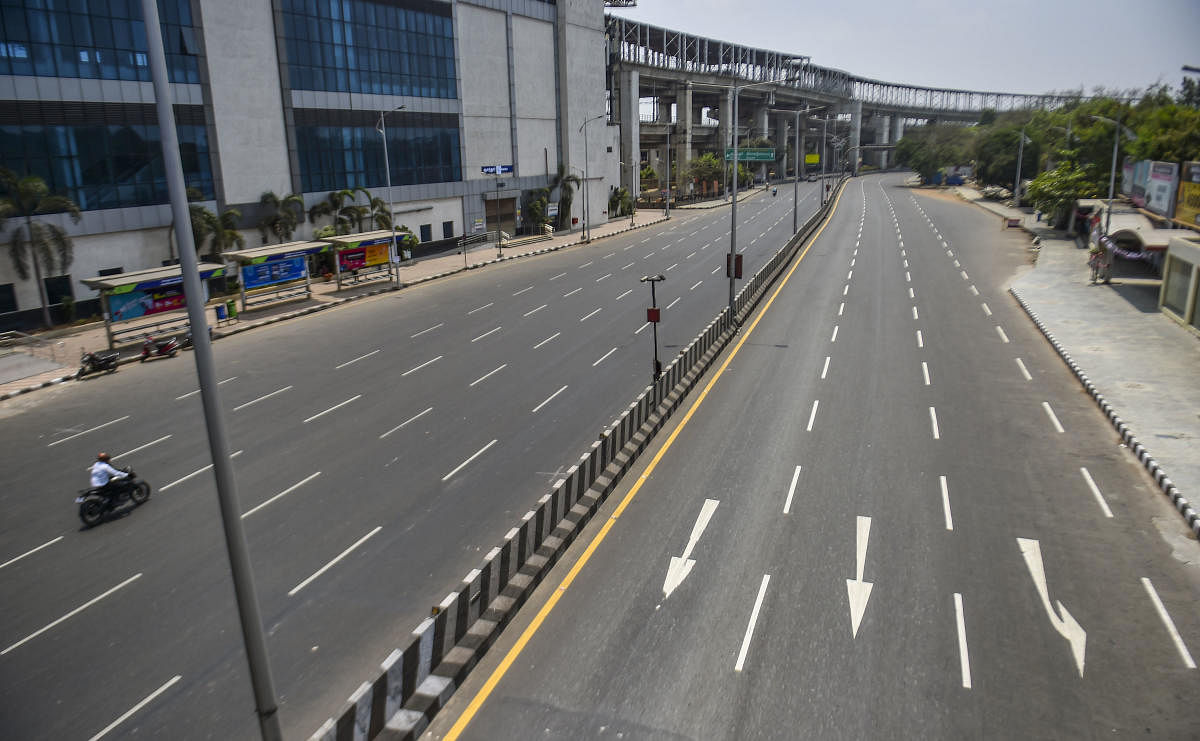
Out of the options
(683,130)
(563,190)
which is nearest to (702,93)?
(683,130)

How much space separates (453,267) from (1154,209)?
44.5 m

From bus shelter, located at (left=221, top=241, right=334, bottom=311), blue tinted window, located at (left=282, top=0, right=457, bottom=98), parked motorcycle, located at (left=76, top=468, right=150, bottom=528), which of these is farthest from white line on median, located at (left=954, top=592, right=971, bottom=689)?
blue tinted window, located at (left=282, top=0, right=457, bottom=98)

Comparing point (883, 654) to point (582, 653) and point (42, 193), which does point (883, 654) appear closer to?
point (582, 653)

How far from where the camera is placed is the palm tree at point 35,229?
35000 mm

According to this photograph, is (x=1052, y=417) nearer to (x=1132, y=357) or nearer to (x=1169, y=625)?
(x=1132, y=357)

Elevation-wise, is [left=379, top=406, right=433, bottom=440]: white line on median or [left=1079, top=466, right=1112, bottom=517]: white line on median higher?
[left=379, top=406, right=433, bottom=440]: white line on median

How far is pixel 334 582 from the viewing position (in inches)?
573

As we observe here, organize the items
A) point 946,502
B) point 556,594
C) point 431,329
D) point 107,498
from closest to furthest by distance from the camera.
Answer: point 556,594 → point 946,502 → point 107,498 → point 431,329

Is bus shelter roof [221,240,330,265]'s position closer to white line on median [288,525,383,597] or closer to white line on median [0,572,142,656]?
white line on median [0,572,142,656]

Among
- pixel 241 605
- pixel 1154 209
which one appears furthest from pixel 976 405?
pixel 1154 209

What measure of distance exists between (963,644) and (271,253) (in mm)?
38895

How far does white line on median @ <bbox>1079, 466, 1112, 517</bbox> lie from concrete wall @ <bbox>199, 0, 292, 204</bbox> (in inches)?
1826

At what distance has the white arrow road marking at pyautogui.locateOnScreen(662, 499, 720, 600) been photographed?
549 inches

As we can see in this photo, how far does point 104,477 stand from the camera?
17516 mm
